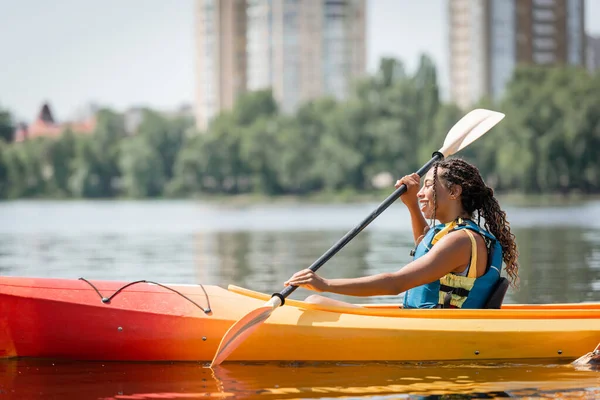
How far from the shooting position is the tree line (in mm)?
54562

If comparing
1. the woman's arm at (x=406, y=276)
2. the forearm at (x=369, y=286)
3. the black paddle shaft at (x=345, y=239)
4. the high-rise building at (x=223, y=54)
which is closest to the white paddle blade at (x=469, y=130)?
the black paddle shaft at (x=345, y=239)

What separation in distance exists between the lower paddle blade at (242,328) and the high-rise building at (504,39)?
112m

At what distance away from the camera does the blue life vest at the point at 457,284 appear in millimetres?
5930

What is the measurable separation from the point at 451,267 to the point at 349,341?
0.84 m

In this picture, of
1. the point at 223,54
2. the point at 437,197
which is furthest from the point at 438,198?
the point at 223,54

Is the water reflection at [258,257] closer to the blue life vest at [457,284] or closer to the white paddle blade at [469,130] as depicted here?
the white paddle blade at [469,130]

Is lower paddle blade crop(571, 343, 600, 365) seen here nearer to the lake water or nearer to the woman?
the lake water

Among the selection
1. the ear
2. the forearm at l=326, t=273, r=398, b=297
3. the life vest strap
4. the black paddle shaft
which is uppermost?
the ear

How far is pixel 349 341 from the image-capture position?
628 cm

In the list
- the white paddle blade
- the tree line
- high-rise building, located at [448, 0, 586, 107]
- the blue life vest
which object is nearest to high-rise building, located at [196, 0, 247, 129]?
high-rise building, located at [448, 0, 586, 107]

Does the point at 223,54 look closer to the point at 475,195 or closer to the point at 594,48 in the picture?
the point at 594,48

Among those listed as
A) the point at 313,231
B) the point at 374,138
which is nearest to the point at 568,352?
the point at 313,231

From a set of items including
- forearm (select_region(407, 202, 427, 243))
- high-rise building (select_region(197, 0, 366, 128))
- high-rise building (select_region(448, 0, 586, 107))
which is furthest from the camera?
high-rise building (select_region(197, 0, 366, 128))

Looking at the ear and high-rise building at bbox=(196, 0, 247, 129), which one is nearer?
the ear
